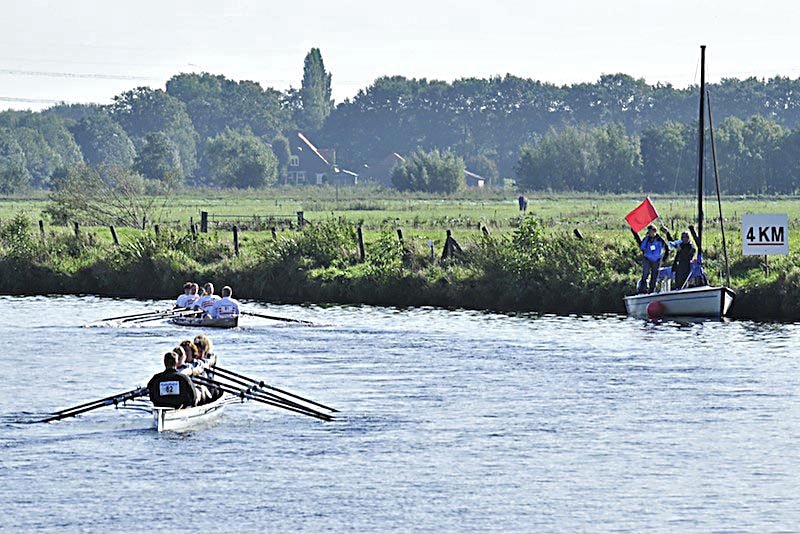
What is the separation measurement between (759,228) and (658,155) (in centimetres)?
9733

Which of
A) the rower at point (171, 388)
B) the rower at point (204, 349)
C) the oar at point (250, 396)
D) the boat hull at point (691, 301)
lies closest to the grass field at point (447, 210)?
the boat hull at point (691, 301)

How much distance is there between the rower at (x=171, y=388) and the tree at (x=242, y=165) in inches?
5816

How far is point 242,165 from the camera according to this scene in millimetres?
172750

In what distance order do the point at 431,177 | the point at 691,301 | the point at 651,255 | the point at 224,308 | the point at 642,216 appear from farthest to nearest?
1. the point at 431,177
2. the point at 642,216
3. the point at 651,255
4. the point at 691,301
5. the point at 224,308

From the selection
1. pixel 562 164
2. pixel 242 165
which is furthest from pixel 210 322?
pixel 242 165

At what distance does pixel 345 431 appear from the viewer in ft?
84.2

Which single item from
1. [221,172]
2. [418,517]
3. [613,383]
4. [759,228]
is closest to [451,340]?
[613,383]

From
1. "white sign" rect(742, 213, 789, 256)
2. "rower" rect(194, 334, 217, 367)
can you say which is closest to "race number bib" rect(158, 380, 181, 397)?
"rower" rect(194, 334, 217, 367)

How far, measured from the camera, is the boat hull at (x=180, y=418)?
82.6ft

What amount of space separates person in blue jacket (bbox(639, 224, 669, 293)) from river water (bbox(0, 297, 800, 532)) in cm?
482

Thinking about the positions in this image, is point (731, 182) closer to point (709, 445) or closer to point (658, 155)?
point (658, 155)

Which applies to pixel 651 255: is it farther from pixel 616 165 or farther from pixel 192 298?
pixel 616 165

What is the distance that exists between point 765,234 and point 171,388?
961 inches

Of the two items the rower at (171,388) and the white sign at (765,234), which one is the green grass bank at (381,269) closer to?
the white sign at (765,234)
